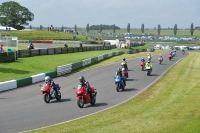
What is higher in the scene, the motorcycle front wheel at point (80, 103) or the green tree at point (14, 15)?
the green tree at point (14, 15)

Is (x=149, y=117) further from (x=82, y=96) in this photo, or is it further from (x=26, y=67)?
(x=26, y=67)

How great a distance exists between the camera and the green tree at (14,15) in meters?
121

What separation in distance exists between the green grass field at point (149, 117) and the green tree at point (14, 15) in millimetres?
106344

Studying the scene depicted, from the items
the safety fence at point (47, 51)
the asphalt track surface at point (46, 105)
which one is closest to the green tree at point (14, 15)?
the safety fence at point (47, 51)

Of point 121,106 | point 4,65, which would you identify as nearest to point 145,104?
point 121,106

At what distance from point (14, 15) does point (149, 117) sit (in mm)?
113990

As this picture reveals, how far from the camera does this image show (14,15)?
122 meters

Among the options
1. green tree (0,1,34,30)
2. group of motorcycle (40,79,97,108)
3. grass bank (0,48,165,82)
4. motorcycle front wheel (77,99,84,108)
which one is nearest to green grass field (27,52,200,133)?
group of motorcycle (40,79,97,108)

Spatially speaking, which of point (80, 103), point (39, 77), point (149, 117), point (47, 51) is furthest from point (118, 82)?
point (47, 51)

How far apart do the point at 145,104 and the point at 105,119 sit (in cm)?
425

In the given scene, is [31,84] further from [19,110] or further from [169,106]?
[169,106]

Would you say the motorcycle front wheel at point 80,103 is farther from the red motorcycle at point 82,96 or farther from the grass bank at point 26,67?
the grass bank at point 26,67

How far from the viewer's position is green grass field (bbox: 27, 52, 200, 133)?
1291 cm

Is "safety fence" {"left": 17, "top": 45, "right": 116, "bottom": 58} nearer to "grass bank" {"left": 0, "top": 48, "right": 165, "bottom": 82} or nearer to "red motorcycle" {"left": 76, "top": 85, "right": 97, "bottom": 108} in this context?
"grass bank" {"left": 0, "top": 48, "right": 165, "bottom": 82}
